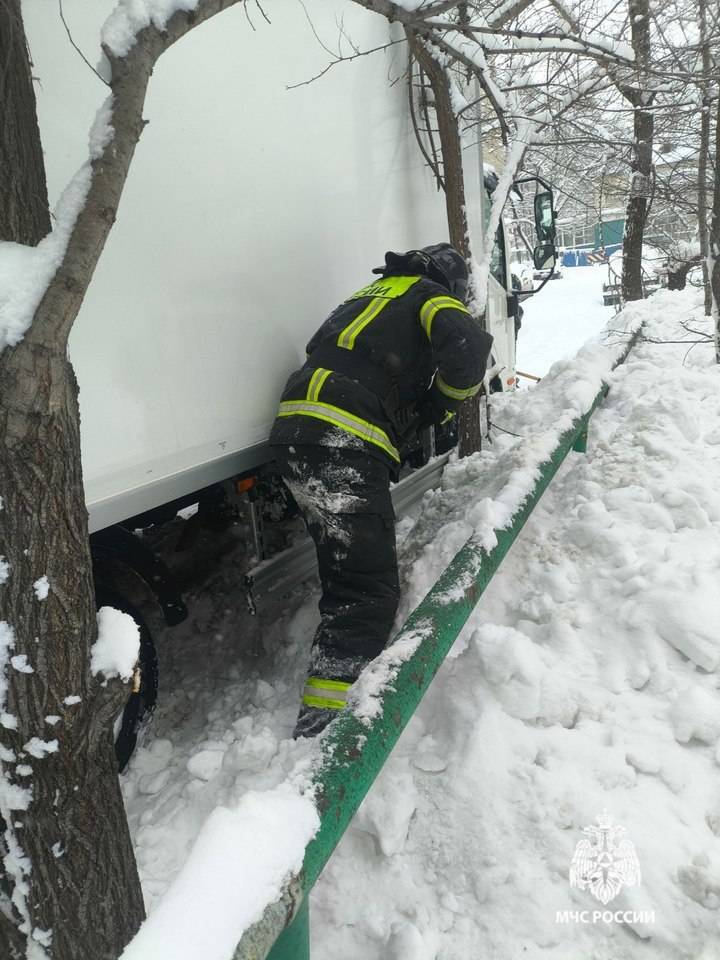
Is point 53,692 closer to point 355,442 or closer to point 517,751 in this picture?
point 517,751

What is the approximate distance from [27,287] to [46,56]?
0.94 metres

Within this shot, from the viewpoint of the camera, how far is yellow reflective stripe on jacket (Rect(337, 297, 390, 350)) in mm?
2861

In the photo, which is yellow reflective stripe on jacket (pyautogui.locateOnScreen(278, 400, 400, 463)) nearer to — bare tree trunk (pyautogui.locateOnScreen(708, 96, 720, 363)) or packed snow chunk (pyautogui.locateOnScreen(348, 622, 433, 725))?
packed snow chunk (pyautogui.locateOnScreen(348, 622, 433, 725))

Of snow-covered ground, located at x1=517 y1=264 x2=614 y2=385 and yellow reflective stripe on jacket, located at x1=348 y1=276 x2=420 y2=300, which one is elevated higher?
yellow reflective stripe on jacket, located at x1=348 y1=276 x2=420 y2=300

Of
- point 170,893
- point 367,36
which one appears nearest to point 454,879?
point 170,893

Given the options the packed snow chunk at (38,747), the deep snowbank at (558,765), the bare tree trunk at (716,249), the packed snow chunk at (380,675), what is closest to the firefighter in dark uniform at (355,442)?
the deep snowbank at (558,765)

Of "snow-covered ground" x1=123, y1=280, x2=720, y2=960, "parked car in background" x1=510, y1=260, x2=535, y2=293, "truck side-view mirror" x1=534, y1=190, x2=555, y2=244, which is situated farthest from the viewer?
"parked car in background" x1=510, y1=260, x2=535, y2=293

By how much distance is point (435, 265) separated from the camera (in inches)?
126

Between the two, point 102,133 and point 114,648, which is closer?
point 102,133

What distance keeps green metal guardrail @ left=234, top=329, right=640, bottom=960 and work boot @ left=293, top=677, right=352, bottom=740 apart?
31.5 inches

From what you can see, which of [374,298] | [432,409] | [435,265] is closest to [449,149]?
[435,265]

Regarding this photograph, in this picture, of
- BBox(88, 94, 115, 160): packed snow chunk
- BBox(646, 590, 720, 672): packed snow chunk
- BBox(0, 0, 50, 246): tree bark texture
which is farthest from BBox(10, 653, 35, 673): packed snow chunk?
BBox(646, 590, 720, 672): packed snow chunk

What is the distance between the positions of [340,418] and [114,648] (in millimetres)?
1527

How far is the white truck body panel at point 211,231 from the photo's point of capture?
1959 mm
